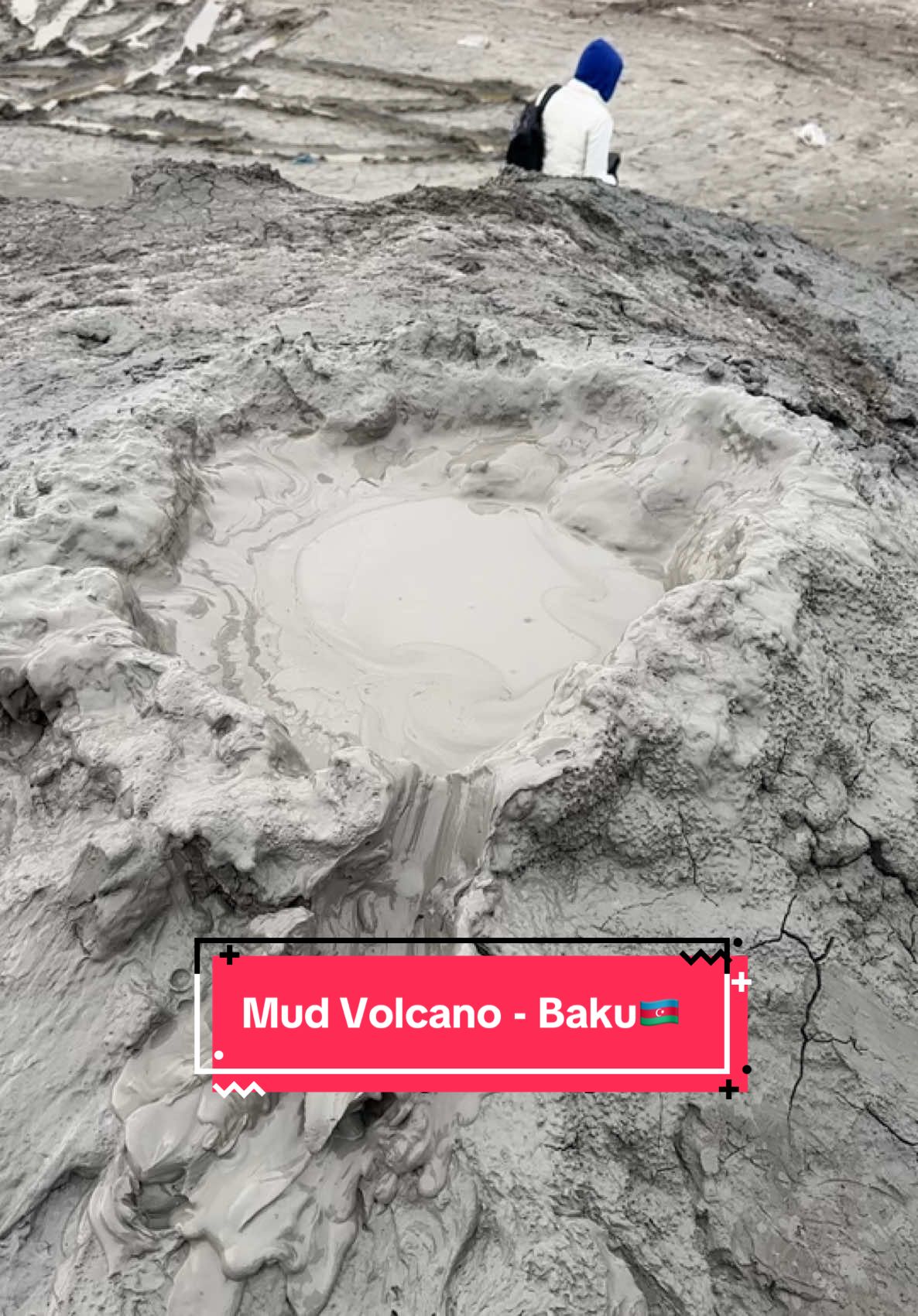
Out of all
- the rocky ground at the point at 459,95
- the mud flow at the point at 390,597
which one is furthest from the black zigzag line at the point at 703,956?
the rocky ground at the point at 459,95

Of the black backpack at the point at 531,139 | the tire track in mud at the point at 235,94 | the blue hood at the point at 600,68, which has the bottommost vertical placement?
the tire track in mud at the point at 235,94

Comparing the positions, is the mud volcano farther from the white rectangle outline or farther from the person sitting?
the person sitting

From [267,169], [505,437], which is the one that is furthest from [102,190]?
[505,437]

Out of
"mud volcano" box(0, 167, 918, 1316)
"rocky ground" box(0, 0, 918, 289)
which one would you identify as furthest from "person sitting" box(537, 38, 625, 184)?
"mud volcano" box(0, 167, 918, 1316)

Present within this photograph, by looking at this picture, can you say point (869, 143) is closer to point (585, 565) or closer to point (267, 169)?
point (267, 169)

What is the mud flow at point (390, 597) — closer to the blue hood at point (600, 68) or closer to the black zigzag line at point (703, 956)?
the black zigzag line at point (703, 956)

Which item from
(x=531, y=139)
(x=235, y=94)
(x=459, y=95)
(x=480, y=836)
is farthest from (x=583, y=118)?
(x=480, y=836)

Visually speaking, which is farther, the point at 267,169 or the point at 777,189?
the point at 777,189
